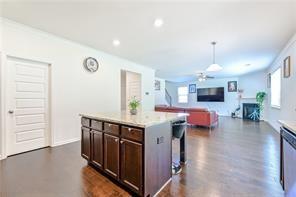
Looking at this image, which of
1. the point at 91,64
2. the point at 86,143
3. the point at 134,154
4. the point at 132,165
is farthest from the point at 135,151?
the point at 91,64

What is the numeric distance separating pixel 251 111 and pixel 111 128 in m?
9.56

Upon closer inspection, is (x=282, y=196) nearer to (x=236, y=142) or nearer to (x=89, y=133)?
(x=236, y=142)

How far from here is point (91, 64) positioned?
15.3 ft

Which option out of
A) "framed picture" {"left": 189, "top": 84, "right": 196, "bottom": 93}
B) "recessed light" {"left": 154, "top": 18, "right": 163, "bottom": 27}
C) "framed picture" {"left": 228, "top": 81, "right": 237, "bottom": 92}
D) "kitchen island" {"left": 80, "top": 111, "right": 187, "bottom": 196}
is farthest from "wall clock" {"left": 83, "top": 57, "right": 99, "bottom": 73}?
"framed picture" {"left": 228, "top": 81, "right": 237, "bottom": 92}

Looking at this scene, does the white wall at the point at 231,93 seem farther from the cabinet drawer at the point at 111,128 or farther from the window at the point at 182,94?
the cabinet drawer at the point at 111,128

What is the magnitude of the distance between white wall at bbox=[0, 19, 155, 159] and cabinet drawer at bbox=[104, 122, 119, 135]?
2209 millimetres

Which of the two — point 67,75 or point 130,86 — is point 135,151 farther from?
point 130,86

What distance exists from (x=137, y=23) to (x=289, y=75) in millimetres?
4166

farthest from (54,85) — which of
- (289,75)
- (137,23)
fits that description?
(289,75)

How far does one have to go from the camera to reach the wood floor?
201 cm

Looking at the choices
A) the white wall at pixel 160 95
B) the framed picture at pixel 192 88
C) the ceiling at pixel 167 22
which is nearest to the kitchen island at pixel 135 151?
the ceiling at pixel 167 22

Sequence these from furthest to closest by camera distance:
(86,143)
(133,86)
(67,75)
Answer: (133,86) < (67,75) < (86,143)

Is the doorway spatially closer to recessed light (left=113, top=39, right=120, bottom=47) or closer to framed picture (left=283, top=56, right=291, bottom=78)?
recessed light (left=113, top=39, right=120, bottom=47)

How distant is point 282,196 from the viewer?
191cm
